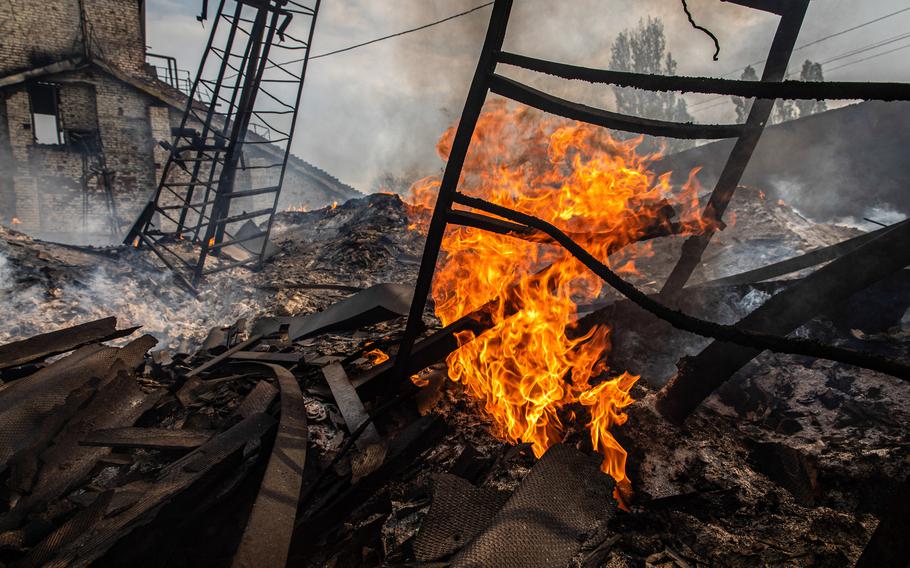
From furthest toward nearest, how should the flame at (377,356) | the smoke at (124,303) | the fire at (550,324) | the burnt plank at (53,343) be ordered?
the smoke at (124,303) < the flame at (377,356) < the burnt plank at (53,343) < the fire at (550,324)

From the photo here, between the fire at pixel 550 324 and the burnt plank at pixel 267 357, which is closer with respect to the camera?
the fire at pixel 550 324

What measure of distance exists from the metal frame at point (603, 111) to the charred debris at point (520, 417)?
0.02 metres

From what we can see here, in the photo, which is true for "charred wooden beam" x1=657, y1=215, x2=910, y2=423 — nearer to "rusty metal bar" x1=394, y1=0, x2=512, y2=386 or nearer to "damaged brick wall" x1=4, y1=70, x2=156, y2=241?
"rusty metal bar" x1=394, y1=0, x2=512, y2=386

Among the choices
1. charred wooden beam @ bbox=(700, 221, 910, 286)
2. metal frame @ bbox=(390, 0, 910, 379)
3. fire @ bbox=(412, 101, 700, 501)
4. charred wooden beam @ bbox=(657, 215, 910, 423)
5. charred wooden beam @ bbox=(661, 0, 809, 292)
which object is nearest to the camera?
metal frame @ bbox=(390, 0, 910, 379)

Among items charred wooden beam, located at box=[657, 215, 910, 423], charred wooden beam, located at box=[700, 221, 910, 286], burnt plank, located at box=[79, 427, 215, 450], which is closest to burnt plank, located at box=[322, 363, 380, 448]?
burnt plank, located at box=[79, 427, 215, 450]

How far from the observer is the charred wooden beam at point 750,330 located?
1606 millimetres

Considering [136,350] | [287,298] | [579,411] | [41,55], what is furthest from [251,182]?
[579,411]

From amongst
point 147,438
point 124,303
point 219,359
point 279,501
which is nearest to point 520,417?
point 279,501

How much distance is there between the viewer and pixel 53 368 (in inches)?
163

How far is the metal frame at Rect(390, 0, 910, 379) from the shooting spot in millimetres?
1798

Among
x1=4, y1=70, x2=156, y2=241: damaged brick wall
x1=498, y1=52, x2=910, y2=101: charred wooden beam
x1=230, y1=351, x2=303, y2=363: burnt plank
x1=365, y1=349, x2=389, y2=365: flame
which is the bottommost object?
x1=4, y1=70, x2=156, y2=241: damaged brick wall

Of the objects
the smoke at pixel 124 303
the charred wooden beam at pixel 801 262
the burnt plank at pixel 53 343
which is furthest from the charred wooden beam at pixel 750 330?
the smoke at pixel 124 303

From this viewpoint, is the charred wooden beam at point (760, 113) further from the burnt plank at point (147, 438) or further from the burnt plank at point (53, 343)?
the burnt plank at point (53, 343)

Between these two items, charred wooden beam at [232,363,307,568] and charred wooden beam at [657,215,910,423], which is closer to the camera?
charred wooden beam at [232,363,307,568]
